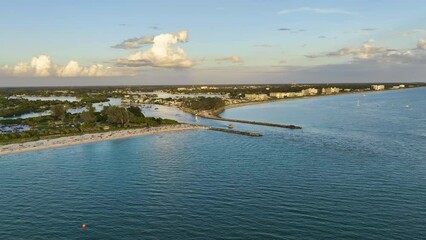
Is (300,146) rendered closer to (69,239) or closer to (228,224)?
(228,224)

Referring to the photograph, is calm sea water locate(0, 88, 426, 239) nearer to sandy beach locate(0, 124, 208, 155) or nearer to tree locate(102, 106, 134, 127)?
sandy beach locate(0, 124, 208, 155)

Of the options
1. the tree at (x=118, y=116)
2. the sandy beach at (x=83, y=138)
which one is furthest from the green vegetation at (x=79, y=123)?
the sandy beach at (x=83, y=138)

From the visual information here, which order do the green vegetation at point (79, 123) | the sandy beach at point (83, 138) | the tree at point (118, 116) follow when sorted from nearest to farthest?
the sandy beach at point (83, 138) → the green vegetation at point (79, 123) → the tree at point (118, 116)

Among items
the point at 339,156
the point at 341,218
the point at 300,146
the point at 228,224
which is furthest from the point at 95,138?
the point at 341,218

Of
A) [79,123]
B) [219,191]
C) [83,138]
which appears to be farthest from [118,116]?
[219,191]

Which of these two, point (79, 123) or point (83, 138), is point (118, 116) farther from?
point (83, 138)

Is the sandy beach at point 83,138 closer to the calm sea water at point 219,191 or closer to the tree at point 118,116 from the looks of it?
the calm sea water at point 219,191
